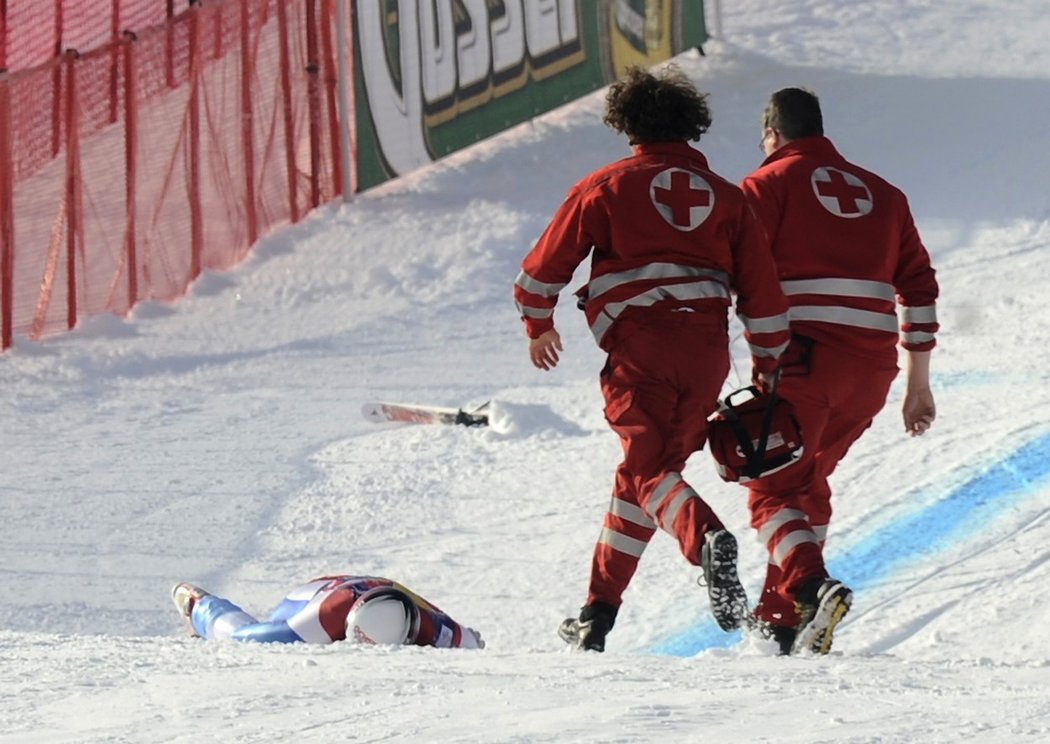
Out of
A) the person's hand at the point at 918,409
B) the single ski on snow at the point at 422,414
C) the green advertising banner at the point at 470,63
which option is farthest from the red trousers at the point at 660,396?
the green advertising banner at the point at 470,63

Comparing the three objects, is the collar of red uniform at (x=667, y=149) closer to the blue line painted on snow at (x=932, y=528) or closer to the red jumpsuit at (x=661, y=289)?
the red jumpsuit at (x=661, y=289)

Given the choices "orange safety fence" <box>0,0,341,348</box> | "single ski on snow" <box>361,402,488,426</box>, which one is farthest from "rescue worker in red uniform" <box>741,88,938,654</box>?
"orange safety fence" <box>0,0,341,348</box>

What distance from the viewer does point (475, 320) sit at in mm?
10797

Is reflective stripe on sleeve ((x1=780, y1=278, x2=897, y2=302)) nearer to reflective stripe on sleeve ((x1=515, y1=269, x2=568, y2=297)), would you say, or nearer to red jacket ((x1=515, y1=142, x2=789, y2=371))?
red jacket ((x1=515, y1=142, x2=789, y2=371))

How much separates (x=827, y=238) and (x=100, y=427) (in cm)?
503

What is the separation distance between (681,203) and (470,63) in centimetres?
823

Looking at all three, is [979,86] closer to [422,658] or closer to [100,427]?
[100,427]

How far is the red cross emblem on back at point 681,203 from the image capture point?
4848mm

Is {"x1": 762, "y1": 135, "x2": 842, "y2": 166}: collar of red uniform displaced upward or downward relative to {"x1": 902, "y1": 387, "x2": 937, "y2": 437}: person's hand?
upward

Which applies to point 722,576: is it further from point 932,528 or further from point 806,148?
point 932,528

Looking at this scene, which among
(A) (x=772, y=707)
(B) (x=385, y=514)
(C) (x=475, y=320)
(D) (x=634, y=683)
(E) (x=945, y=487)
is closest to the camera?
(A) (x=772, y=707)

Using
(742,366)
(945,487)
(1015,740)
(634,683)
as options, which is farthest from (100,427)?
(1015,740)

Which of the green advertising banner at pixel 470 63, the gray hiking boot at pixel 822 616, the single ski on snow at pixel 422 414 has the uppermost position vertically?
the gray hiking boot at pixel 822 616

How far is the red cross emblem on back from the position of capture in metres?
4.85
